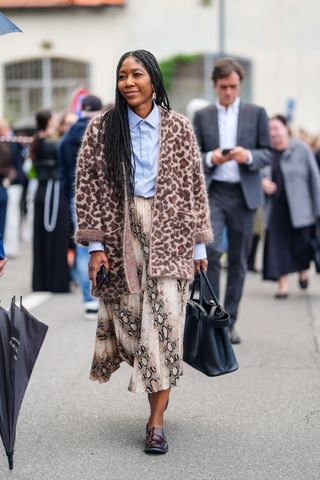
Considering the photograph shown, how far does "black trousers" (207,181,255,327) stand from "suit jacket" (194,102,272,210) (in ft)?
0.25

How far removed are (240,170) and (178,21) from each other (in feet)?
63.9

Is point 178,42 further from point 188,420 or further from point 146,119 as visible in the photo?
point 146,119

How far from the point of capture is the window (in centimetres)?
2711

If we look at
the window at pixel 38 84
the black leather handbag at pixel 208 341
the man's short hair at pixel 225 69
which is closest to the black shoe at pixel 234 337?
the man's short hair at pixel 225 69

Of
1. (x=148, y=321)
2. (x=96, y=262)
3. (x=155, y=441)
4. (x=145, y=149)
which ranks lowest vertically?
(x=155, y=441)

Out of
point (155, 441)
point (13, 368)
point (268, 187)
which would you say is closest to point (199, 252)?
point (155, 441)

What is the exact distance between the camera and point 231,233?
7.57 meters

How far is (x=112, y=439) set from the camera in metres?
5.24

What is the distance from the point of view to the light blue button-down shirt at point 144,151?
5.06 metres

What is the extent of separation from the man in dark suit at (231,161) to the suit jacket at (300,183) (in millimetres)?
2478

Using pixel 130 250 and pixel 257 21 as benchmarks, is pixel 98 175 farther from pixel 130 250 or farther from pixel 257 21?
pixel 257 21

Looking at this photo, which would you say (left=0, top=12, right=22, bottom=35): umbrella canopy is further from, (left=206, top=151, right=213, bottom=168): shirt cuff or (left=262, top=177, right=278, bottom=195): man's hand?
(left=262, top=177, right=278, bottom=195): man's hand

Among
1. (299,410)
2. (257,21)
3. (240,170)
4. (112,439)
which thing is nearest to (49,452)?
(112,439)

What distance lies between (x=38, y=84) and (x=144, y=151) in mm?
22733
